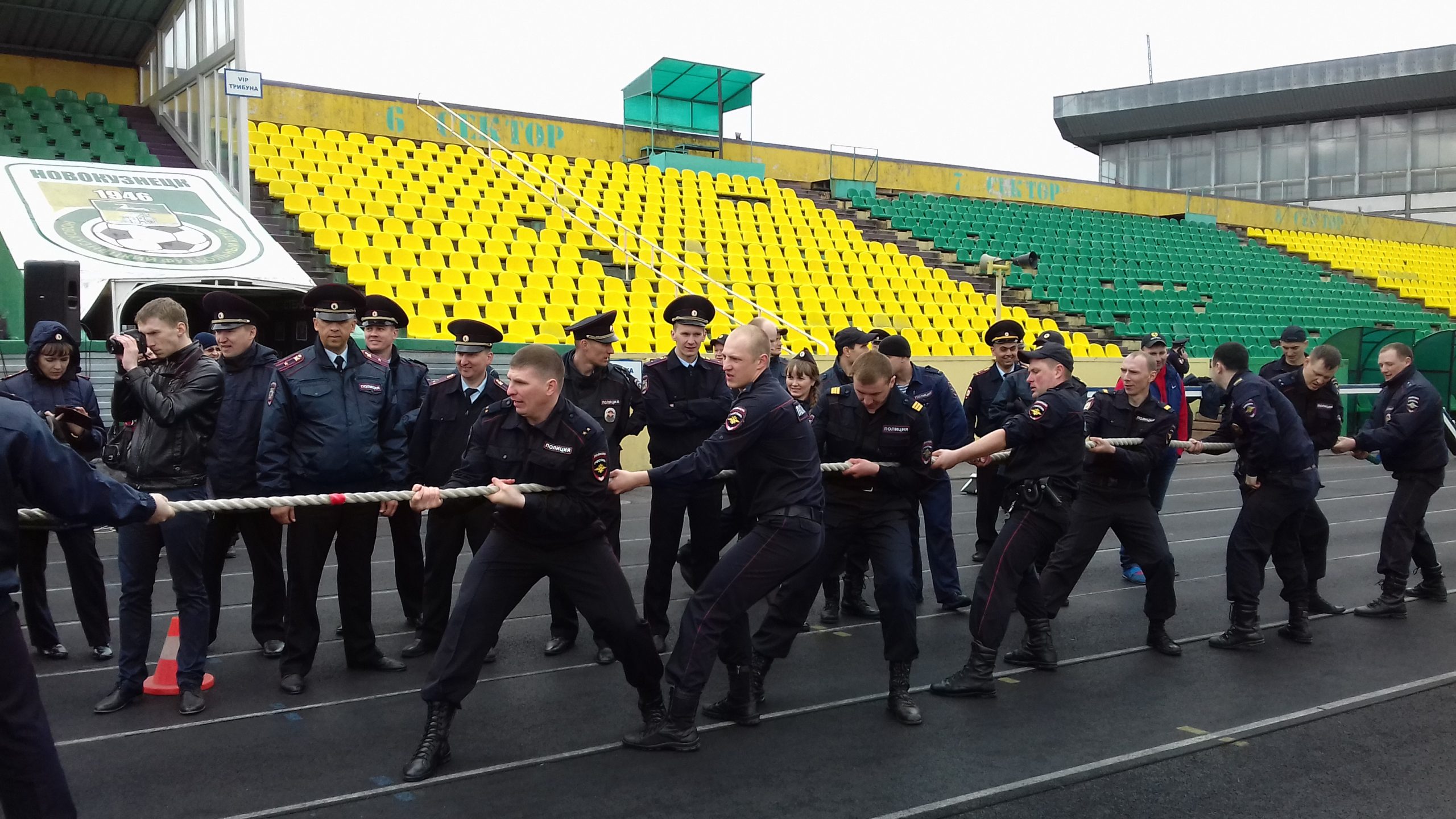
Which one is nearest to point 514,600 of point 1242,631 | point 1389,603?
point 1242,631

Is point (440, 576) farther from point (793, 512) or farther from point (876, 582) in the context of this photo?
point (876, 582)

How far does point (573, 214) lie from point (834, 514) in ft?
50.1

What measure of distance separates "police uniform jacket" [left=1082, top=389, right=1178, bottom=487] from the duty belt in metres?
1.92

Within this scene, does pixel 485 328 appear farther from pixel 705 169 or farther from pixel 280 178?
pixel 705 169

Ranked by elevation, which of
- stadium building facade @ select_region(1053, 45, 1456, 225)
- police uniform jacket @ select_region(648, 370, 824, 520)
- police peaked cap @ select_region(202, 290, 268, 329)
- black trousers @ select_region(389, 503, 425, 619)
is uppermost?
stadium building facade @ select_region(1053, 45, 1456, 225)

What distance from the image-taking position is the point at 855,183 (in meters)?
27.6

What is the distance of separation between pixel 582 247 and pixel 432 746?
48.2ft

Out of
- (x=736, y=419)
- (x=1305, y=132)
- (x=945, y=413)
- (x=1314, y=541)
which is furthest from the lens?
(x=1305, y=132)

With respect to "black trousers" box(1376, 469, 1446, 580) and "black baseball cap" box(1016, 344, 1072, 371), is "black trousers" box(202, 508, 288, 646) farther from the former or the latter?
"black trousers" box(1376, 469, 1446, 580)

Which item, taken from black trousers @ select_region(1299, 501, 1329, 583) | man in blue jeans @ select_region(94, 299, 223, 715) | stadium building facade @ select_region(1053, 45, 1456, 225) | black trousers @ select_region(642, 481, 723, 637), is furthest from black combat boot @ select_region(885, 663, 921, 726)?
stadium building facade @ select_region(1053, 45, 1456, 225)

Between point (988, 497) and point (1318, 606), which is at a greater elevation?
point (988, 497)

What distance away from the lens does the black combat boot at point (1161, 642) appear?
21.2ft

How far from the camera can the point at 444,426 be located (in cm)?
642

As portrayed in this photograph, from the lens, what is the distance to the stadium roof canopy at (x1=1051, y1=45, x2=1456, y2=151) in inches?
1614
